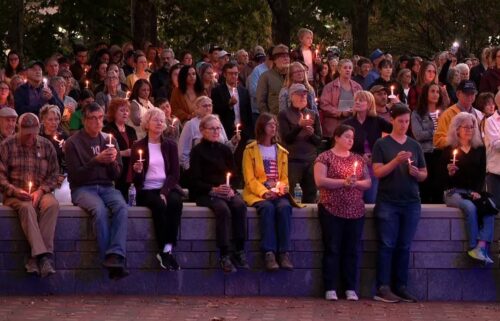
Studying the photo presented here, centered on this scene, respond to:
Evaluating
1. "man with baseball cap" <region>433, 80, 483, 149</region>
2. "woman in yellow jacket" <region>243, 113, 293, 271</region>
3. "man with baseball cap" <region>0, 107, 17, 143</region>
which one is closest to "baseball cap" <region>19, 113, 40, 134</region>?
"man with baseball cap" <region>0, 107, 17, 143</region>

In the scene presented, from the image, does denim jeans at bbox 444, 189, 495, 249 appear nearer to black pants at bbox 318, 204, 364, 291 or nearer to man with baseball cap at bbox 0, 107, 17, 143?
black pants at bbox 318, 204, 364, 291

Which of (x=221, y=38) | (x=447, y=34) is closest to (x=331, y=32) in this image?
(x=221, y=38)

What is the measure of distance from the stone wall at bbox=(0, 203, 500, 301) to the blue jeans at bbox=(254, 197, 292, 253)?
0.61ft

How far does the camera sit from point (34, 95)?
1880 cm

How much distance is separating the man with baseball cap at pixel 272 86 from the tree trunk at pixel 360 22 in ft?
44.9

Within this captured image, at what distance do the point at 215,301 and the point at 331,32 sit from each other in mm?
25419

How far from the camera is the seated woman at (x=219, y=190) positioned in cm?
1427

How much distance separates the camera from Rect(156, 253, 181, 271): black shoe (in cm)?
1421

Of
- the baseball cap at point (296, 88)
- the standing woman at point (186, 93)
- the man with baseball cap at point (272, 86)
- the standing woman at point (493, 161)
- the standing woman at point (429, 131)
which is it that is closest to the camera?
the standing woman at point (493, 161)

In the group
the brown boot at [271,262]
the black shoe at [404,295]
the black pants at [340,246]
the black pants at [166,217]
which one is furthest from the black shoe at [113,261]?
the black shoe at [404,295]

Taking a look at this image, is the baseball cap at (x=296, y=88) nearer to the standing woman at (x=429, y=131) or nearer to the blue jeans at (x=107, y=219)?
the standing woman at (x=429, y=131)

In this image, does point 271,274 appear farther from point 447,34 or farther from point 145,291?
point 447,34

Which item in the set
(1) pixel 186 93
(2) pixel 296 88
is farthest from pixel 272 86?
(2) pixel 296 88

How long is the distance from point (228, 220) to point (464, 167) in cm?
260
